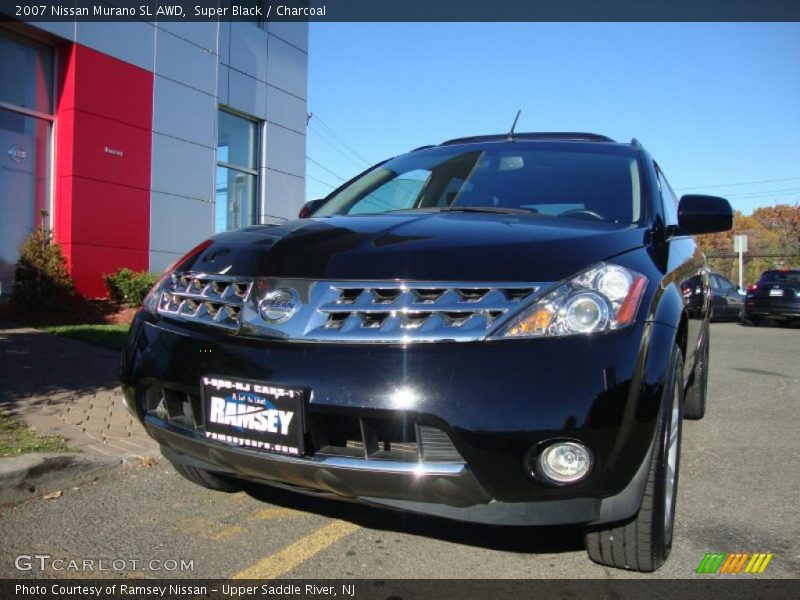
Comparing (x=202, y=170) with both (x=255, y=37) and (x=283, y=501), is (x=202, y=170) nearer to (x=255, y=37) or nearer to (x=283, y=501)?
(x=255, y=37)

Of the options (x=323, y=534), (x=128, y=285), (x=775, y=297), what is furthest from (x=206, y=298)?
(x=775, y=297)

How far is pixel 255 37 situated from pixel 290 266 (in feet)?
43.5

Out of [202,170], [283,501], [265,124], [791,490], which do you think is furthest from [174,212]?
[791,490]

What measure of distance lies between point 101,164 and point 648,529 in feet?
34.0

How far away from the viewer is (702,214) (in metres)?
2.99

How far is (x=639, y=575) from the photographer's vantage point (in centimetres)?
233

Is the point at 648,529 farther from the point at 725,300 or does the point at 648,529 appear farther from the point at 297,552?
Answer: the point at 725,300

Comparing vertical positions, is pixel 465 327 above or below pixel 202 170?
below

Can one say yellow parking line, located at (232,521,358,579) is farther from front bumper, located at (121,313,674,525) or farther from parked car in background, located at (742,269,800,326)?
parked car in background, located at (742,269,800,326)

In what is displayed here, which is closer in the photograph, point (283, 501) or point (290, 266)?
point (290, 266)

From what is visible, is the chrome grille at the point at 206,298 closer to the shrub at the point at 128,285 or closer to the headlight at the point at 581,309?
the headlight at the point at 581,309

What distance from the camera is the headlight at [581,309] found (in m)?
1.96

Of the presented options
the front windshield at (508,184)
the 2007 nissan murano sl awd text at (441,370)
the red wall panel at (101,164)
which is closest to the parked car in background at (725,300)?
the red wall panel at (101,164)

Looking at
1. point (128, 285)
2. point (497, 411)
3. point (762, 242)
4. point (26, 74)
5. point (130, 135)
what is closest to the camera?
point (497, 411)
